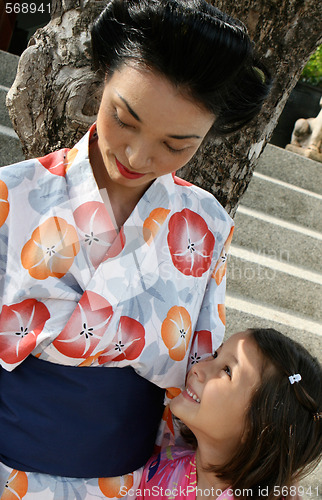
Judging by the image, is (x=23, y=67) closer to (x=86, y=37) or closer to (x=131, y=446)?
(x=86, y=37)

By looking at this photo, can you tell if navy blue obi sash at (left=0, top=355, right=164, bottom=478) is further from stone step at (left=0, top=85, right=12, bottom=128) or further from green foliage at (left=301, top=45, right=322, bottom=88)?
green foliage at (left=301, top=45, right=322, bottom=88)

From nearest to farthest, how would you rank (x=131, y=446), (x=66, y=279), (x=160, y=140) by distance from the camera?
(x=160, y=140) → (x=66, y=279) → (x=131, y=446)

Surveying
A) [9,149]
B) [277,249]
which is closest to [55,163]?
[9,149]

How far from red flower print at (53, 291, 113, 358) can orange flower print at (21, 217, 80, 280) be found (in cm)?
9

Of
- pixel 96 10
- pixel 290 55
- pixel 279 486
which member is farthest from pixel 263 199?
pixel 279 486

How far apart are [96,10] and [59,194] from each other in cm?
72

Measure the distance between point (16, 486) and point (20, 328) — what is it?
14.5 inches

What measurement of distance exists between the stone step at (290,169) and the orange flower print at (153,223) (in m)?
3.15

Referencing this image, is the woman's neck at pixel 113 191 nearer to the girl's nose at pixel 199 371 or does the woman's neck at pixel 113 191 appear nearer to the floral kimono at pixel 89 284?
the floral kimono at pixel 89 284

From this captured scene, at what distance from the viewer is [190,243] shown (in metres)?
1.28

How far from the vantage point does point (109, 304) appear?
1.10 metres

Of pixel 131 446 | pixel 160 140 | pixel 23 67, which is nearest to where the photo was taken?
pixel 160 140

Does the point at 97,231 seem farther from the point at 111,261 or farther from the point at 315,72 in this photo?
the point at 315,72

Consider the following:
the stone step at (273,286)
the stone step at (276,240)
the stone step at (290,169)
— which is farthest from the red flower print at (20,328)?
the stone step at (290,169)
